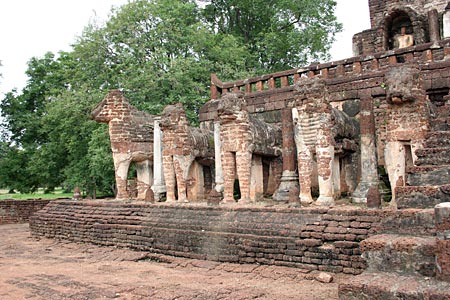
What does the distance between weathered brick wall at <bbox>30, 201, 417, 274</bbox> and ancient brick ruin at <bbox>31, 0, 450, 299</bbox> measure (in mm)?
26

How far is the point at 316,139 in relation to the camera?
955 cm

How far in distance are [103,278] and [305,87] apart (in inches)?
216

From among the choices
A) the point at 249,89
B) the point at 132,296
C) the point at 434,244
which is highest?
the point at 249,89

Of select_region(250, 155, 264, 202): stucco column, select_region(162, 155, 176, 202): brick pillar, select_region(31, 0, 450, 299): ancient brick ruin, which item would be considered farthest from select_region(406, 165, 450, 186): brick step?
select_region(162, 155, 176, 202): brick pillar

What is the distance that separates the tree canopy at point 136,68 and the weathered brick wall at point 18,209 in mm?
1788

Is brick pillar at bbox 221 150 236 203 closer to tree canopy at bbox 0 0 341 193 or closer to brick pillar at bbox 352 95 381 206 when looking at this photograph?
brick pillar at bbox 352 95 381 206

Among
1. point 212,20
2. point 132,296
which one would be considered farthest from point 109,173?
point 132,296

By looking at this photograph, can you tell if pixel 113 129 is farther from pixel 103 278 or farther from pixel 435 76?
pixel 435 76

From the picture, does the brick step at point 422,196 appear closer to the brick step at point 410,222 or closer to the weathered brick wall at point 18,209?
the brick step at point 410,222

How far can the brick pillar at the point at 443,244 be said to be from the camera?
181 inches

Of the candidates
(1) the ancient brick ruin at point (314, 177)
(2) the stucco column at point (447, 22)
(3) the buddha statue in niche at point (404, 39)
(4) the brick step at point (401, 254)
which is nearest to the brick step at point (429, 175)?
(1) the ancient brick ruin at point (314, 177)

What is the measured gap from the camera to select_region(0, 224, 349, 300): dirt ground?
707 centimetres

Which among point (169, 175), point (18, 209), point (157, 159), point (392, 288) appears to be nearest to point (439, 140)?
point (392, 288)

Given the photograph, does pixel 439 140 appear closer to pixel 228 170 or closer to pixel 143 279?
pixel 228 170
